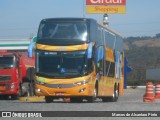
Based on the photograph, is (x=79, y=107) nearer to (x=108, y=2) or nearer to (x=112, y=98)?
(x=112, y=98)

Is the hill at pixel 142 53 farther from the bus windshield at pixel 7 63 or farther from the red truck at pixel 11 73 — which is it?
the bus windshield at pixel 7 63

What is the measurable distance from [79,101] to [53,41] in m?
3.75

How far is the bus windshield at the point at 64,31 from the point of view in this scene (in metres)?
25.9

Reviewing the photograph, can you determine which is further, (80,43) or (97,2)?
(97,2)

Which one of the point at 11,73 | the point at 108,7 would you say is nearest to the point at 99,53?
the point at 11,73

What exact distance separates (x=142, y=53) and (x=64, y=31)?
120 metres

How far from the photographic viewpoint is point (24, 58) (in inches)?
1479

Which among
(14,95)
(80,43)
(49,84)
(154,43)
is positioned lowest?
(154,43)

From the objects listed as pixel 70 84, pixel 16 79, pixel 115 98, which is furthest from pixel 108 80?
pixel 16 79

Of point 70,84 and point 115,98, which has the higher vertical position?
point 70,84

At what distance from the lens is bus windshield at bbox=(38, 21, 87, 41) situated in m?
25.9

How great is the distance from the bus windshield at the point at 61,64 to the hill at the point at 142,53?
64206 millimetres

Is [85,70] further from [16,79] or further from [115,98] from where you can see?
[16,79]

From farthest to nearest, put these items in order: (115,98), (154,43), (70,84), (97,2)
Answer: (154,43) < (97,2) < (115,98) < (70,84)
